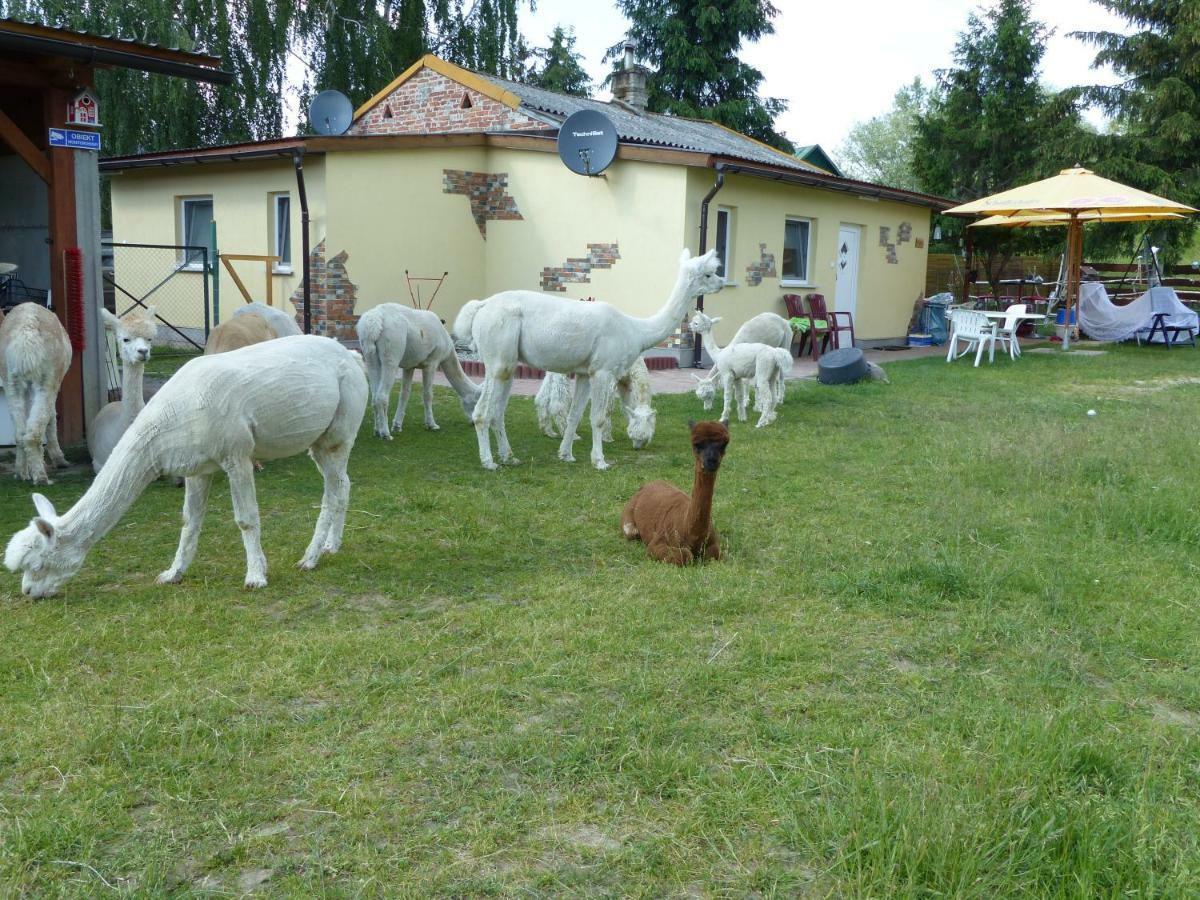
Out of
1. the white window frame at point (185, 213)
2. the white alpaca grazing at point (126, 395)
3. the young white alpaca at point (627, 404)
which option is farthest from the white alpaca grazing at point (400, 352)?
the white window frame at point (185, 213)

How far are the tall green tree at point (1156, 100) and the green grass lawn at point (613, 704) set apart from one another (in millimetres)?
23922

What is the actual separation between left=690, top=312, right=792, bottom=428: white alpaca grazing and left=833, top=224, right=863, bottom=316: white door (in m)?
9.45

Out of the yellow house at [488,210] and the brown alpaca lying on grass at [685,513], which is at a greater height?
the yellow house at [488,210]

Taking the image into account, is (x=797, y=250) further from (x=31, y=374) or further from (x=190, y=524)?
(x=190, y=524)

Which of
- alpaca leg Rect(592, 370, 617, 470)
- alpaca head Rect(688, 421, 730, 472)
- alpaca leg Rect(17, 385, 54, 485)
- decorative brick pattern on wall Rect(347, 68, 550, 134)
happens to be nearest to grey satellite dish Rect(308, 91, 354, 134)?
decorative brick pattern on wall Rect(347, 68, 550, 134)

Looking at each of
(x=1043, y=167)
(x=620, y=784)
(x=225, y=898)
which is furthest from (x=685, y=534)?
(x=1043, y=167)

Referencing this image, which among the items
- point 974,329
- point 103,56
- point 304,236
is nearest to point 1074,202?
point 974,329

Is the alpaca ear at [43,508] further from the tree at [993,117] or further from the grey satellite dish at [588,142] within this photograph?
the tree at [993,117]

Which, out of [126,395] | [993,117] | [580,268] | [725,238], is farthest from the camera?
[993,117]

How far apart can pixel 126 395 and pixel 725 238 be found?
11.4 m

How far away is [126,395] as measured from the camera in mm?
7184

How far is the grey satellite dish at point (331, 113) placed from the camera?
18922 millimetres

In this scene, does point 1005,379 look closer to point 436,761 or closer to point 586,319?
point 586,319

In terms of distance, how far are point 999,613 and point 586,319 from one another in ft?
13.8
